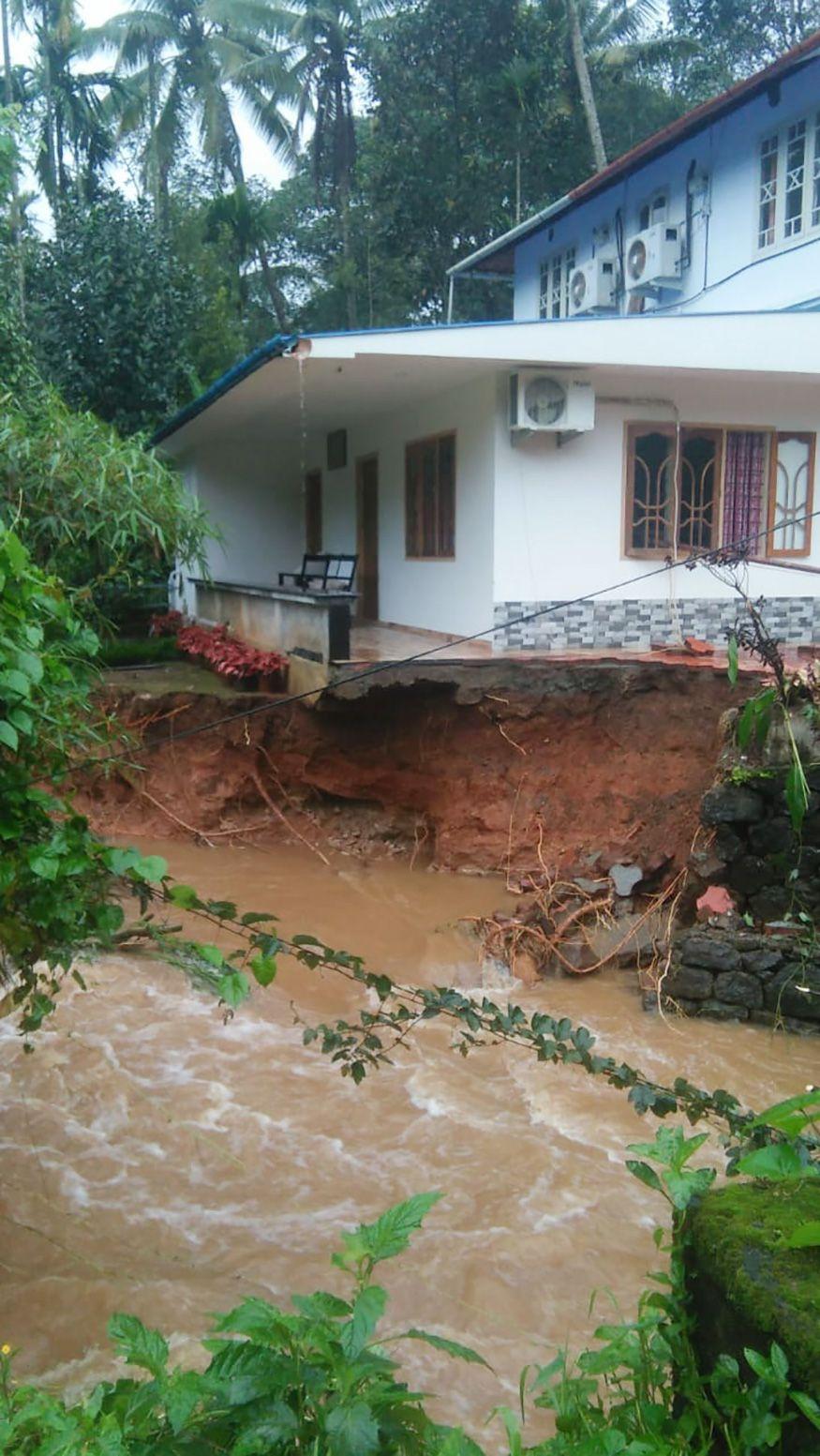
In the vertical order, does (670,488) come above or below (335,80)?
below

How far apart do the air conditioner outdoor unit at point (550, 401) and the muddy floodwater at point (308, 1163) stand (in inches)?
192

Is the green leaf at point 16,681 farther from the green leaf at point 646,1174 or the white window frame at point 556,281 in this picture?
the white window frame at point 556,281

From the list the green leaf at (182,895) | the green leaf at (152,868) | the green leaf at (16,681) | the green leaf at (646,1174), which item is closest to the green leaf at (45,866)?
the green leaf at (152,868)

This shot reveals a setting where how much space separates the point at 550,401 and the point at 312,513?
21.6 ft

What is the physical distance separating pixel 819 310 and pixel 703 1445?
422 inches

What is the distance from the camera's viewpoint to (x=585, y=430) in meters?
10.6

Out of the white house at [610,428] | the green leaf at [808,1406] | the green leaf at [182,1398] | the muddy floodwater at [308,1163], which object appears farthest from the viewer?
the white house at [610,428]

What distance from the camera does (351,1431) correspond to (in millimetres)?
1919

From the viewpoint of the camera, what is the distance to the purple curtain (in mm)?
11539

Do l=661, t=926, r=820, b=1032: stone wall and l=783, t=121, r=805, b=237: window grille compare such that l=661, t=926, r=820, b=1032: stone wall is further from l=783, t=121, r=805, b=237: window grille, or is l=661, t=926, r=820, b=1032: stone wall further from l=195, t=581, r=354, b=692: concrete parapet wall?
l=783, t=121, r=805, b=237: window grille

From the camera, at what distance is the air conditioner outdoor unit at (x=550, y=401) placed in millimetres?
10289

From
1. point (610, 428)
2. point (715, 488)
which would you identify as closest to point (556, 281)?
point (715, 488)

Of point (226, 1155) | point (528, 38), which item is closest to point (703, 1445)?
point (226, 1155)

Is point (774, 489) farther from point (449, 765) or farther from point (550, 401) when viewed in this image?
point (449, 765)
